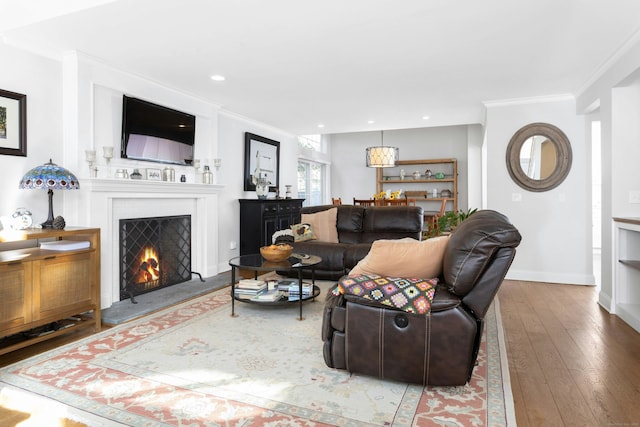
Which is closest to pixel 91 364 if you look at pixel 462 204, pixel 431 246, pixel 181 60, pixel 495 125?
pixel 431 246

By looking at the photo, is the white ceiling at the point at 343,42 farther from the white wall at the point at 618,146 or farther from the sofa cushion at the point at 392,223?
the sofa cushion at the point at 392,223

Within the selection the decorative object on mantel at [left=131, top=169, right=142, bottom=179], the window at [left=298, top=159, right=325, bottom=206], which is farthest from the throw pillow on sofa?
the window at [left=298, top=159, right=325, bottom=206]

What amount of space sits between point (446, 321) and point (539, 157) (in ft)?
12.9

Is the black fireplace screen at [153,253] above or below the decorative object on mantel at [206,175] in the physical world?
below

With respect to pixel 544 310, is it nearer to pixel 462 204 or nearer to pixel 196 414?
pixel 196 414

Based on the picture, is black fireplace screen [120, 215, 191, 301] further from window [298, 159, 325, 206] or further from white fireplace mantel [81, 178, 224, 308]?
window [298, 159, 325, 206]

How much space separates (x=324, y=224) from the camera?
5172mm

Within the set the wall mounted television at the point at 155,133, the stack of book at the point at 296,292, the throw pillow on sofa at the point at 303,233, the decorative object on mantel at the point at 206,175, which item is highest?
the wall mounted television at the point at 155,133

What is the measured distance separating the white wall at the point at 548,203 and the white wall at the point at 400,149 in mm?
2952

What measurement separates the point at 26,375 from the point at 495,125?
5477 mm

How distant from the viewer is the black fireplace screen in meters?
3.90

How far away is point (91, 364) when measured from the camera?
242 cm

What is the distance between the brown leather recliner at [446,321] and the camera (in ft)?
6.38

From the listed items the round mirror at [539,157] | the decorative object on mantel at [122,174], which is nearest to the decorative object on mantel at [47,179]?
the decorative object on mantel at [122,174]
